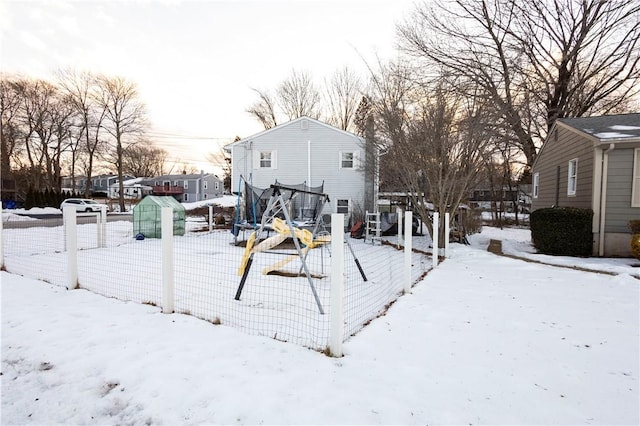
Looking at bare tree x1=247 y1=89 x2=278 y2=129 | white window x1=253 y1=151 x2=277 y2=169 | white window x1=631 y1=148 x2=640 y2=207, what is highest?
bare tree x1=247 y1=89 x2=278 y2=129

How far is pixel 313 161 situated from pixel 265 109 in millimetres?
16008

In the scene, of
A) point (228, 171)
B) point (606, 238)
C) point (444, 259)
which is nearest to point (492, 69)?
point (606, 238)

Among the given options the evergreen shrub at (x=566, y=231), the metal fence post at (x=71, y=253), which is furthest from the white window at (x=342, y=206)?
the metal fence post at (x=71, y=253)

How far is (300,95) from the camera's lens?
28.4m

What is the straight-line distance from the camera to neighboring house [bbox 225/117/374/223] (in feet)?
52.2

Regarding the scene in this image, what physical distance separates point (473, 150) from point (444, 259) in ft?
10.1

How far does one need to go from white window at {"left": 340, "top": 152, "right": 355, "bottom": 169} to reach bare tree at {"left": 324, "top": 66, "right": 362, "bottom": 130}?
12.0 metres

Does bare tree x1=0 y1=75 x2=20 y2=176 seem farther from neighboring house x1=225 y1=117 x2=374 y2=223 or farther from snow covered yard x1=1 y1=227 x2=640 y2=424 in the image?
snow covered yard x1=1 y1=227 x2=640 y2=424

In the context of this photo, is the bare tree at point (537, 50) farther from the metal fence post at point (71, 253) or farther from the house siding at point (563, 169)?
the metal fence post at point (71, 253)

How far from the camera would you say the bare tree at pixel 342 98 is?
1049 inches

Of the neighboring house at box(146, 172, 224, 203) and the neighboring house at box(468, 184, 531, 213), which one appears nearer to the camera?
the neighboring house at box(468, 184, 531, 213)

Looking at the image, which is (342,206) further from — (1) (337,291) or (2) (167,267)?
(1) (337,291)

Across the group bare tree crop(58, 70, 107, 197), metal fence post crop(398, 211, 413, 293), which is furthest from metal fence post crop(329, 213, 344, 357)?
bare tree crop(58, 70, 107, 197)

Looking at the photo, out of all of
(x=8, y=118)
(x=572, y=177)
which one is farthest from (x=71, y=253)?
(x=8, y=118)
